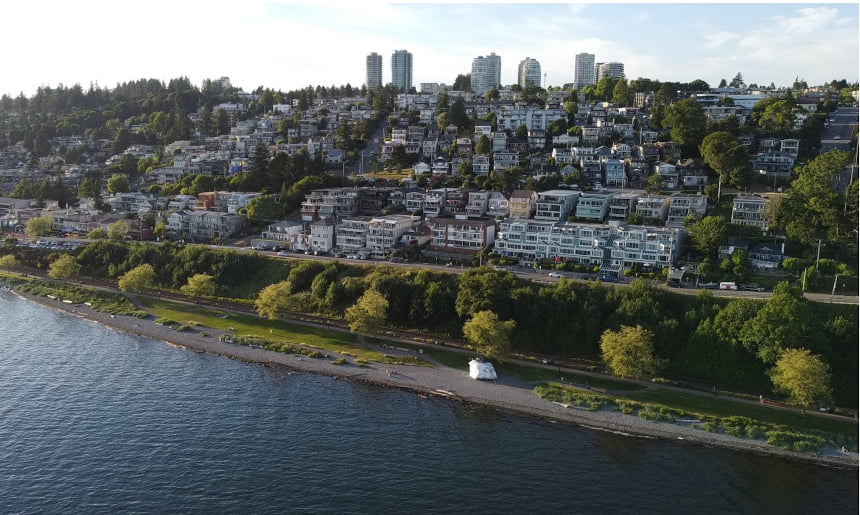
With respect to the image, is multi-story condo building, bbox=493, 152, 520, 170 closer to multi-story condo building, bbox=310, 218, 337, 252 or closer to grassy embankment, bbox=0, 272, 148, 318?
multi-story condo building, bbox=310, 218, 337, 252

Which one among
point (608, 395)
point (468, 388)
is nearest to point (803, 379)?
point (608, 395)

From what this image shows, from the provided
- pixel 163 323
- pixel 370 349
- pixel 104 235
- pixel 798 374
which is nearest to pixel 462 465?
pixel 370 349

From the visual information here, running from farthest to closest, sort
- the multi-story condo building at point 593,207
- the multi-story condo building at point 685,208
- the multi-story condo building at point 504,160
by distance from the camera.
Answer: the multi-story condo building at point 504,160, the multi-story condo building at point 593,207, the multi-story condo building at point 685,208

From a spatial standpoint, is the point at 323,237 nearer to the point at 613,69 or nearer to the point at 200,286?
the point at 200,286

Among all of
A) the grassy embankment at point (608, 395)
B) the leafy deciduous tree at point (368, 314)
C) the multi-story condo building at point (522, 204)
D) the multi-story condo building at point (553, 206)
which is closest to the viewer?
the grassy embankment at point (608, 395)

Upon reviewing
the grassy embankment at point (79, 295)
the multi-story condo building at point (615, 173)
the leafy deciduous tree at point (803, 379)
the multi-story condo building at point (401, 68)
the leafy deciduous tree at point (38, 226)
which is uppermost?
the multi-story condo building at point (401, 68)

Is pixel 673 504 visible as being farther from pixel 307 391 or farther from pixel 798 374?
pixel 307 391

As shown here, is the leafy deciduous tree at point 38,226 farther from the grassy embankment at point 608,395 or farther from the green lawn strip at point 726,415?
the green lawn strip at point 726,415

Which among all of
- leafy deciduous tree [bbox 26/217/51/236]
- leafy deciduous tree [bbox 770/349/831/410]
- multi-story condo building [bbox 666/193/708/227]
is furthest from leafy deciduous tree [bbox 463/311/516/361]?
leafy deciduous tree [bbox 26/217/51/236]

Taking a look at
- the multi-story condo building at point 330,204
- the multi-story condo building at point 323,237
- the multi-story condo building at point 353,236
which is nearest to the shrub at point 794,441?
the multi-story condo building at point 353,236
